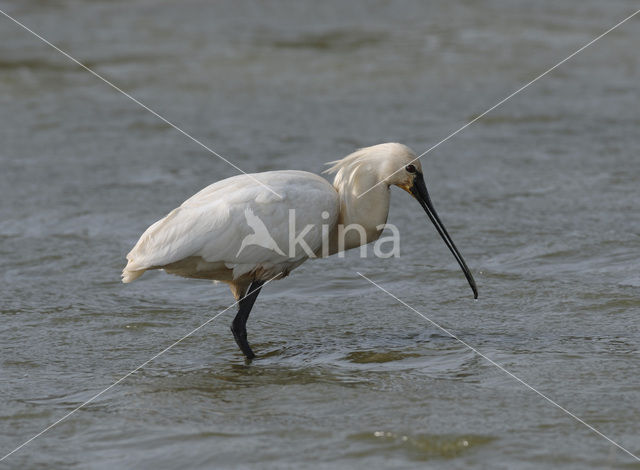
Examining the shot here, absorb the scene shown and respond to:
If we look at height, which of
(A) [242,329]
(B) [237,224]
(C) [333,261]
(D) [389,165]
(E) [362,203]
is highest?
(D) [389,165]

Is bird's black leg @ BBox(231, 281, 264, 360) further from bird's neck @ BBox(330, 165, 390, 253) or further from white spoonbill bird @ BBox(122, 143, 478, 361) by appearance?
bird's neck @ BBox(330, 165, 390, 253)

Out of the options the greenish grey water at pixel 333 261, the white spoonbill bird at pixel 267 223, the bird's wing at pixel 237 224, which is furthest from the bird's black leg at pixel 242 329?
the bird's wing at pixel 237 224

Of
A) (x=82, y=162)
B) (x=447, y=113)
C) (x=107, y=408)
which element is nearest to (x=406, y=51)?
(x=447, y=113)

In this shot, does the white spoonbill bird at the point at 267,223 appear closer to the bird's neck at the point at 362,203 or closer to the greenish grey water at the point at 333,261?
the bird's neck at the point at 362,203

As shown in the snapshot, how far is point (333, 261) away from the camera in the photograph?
28.1 feet

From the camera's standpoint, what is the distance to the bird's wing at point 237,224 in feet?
20.9

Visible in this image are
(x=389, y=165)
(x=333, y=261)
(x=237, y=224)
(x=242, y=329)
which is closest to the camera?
(x=237, y=224)

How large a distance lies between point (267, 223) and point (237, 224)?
0.58ft

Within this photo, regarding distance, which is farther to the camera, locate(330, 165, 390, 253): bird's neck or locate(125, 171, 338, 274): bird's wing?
locate(330, 165, 390, 253): bird's neck

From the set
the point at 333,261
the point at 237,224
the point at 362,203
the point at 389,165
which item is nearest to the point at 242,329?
the point at 237,224

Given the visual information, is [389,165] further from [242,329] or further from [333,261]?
[333,261]

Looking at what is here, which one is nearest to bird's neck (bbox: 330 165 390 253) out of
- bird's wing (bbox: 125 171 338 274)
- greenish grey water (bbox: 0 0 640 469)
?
bird's wing (bbox: 125 171 338 274)

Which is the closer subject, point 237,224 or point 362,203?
point 237,224

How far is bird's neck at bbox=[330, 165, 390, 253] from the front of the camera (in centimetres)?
673
